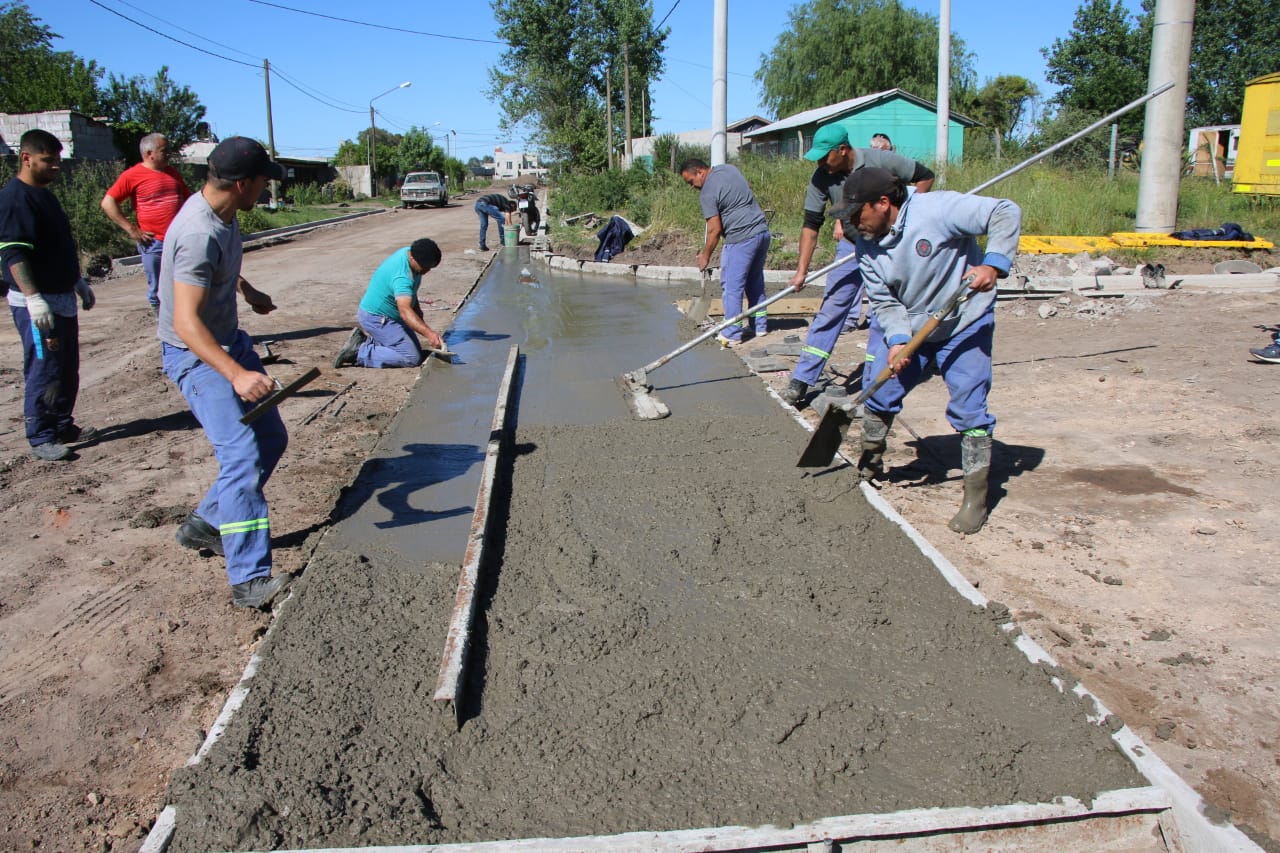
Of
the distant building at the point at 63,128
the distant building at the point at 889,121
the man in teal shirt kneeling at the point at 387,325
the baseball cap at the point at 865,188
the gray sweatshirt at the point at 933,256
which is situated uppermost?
the distant building at the point at 889,121

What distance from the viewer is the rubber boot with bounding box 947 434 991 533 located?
392 centimetres

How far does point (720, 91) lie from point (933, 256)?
920 cm

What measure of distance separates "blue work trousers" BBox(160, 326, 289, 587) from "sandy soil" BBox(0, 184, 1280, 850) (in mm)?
246

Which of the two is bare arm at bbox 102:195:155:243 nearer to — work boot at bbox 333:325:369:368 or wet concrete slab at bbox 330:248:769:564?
work boot at bbox 333:325:369:368

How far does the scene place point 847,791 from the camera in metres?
2.23

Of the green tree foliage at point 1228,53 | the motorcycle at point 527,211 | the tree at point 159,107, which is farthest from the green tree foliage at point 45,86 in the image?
the green tree foliage at point 1228,53

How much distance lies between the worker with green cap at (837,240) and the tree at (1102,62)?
29.6 meters

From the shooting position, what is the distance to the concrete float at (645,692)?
2092 millimetres

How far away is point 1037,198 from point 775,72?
3673 cm

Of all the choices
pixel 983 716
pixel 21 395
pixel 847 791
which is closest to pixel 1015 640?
pixel 983 716

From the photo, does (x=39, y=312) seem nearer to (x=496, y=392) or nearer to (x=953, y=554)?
(x=496, y=392)

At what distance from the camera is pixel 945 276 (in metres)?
3.92

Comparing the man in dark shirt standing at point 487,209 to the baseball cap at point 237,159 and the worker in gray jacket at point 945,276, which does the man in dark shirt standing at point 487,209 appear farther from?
the baseball cap at point 237,159

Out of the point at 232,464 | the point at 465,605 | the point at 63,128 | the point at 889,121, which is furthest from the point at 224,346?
the point at 889,121
